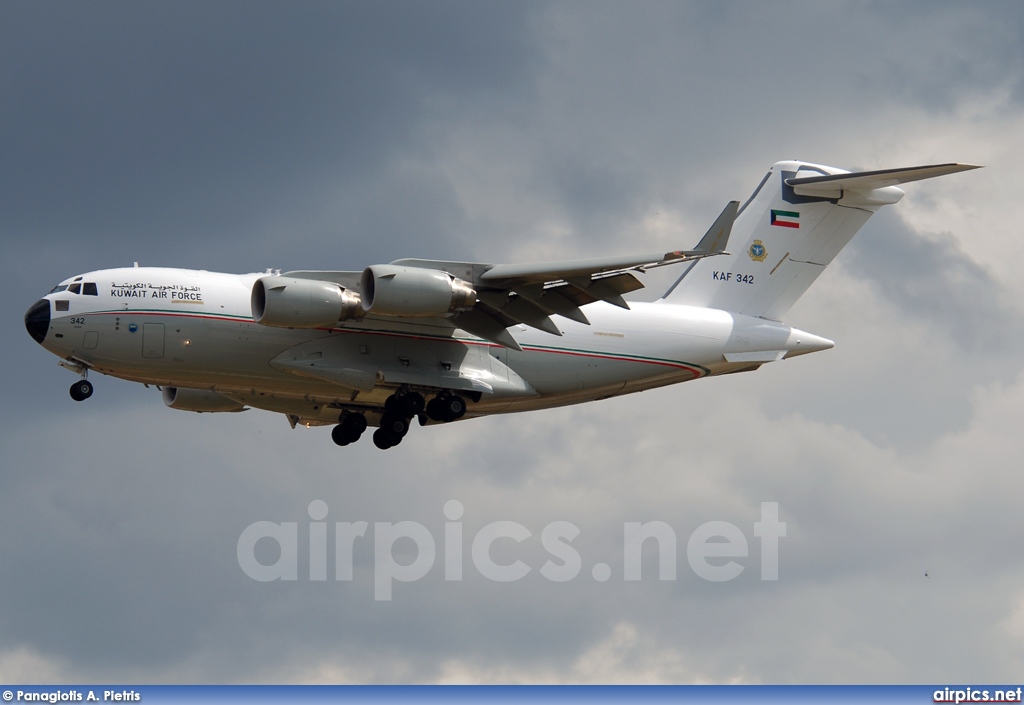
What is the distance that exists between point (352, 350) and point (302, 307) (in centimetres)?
132

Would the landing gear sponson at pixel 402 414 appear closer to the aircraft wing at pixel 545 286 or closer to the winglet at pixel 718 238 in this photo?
the aircraft wing at pixel 545 286

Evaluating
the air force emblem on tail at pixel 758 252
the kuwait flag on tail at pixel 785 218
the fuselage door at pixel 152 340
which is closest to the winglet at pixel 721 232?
the air force emblem on tail at pixel 758 252

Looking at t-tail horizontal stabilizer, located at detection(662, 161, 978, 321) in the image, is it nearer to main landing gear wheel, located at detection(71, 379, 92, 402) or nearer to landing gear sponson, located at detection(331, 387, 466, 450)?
landing gear sponson, located at detection(331, 387, 466, 450)

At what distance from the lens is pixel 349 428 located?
71.6 feet

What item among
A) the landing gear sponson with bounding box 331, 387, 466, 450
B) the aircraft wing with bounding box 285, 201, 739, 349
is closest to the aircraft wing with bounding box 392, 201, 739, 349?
the aircraft wing with bounding box 285, 201, 739, 349

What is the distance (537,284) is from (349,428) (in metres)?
4.05

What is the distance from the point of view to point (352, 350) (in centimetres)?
1978

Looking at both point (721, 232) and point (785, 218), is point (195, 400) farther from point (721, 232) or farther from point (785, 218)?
point (785, 218)

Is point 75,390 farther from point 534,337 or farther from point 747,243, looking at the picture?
point 747,243

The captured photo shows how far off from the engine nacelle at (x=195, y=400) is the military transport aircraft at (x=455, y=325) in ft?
0.08

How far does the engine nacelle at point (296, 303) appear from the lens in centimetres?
1861

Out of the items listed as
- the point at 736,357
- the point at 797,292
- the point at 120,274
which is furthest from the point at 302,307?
the point at 797,292

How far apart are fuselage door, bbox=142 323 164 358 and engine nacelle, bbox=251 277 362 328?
1.21m

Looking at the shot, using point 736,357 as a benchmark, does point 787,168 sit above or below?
above
